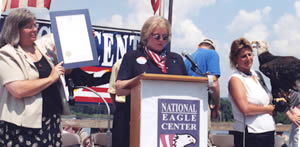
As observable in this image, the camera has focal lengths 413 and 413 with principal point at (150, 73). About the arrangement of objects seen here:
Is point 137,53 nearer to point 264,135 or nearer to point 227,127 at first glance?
point 264,135

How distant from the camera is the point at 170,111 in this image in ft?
7.50

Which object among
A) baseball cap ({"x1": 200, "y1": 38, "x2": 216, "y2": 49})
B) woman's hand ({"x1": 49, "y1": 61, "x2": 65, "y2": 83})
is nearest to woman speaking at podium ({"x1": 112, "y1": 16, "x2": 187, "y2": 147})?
woman's hand ({"x1": 49, "y1": 61, "x2": 65, "y2": 83})

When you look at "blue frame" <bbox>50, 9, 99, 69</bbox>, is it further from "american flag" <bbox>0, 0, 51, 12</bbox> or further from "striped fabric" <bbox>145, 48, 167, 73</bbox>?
"american flag" <bbox>0, 0, 51, 12</bbox>

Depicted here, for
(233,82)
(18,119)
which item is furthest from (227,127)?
(18,119)

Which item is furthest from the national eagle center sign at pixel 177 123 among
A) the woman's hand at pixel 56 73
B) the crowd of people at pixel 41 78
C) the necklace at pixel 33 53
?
the necklace at pixel 33 53

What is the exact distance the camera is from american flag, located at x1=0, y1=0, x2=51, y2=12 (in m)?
5.79

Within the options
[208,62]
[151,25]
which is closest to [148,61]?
[151,25]

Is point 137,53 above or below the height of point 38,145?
above

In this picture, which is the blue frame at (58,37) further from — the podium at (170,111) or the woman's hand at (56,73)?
the podium at (170,111)

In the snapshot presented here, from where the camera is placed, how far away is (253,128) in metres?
3.23

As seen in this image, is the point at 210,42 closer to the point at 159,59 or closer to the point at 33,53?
the point at 159,59

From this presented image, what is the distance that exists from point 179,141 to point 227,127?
15.5ft

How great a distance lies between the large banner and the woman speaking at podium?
10.9ft

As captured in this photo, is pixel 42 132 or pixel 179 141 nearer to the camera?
pixel 179 141
